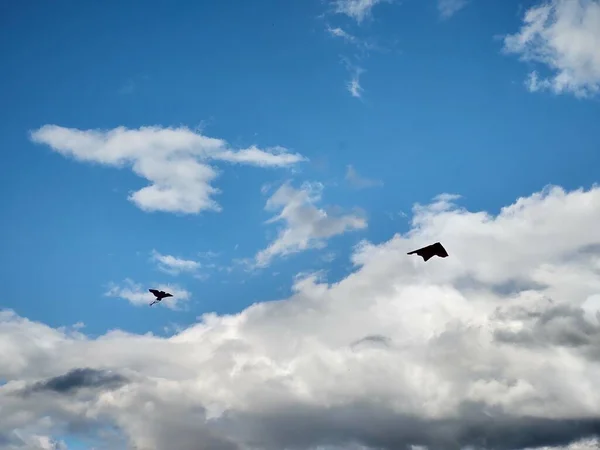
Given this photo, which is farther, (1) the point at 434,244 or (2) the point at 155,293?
(2) the point at 155,293

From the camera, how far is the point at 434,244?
48.4m

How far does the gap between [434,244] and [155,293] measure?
32106 mm

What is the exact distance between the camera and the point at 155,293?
65875mm
